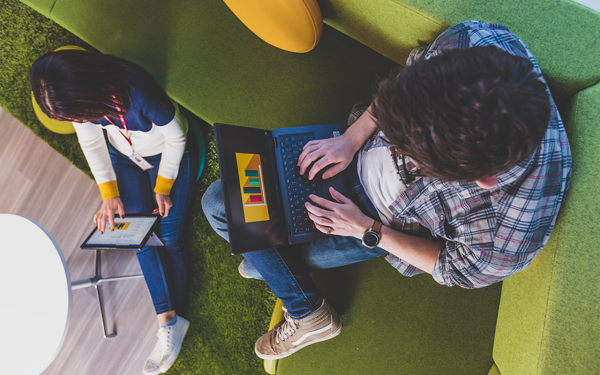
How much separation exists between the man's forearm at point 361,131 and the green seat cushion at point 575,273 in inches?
21.6

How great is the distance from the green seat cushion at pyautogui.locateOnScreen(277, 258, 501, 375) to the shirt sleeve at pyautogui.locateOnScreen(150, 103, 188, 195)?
89 cm

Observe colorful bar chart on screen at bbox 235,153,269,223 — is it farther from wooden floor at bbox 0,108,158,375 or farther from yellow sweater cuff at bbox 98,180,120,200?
wooden floor at bbox 0,108,158,375

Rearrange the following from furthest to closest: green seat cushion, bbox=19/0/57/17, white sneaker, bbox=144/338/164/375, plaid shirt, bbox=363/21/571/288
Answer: white sneaker, bbox=144/338/164/375 → green seat cushion, bbox=19/0/57/17 → plaid shirt, bbox=363/21/571/288

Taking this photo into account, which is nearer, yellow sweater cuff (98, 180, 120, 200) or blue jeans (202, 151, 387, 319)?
blue jeans (202, 151, 387, 319)

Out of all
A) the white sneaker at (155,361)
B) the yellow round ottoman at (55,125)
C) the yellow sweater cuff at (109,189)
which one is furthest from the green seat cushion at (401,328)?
the yellow round ottoman at (55,125)

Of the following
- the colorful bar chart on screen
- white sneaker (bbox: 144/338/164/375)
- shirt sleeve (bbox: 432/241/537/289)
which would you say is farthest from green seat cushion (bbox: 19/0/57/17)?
shirt sleeve (bbox: 432/241/537/289)

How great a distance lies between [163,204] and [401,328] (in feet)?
3.89

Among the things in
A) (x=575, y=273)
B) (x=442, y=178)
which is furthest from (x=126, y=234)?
(x=575, y=273)

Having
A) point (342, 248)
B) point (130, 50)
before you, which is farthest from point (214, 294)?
point (130, 50)

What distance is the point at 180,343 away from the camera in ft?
5.68

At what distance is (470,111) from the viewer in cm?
59

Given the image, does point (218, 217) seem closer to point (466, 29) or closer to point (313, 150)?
point (313, 150)

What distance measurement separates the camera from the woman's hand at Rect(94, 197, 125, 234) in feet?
4.88

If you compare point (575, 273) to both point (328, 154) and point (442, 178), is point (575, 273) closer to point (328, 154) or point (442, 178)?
point (442, 178)
